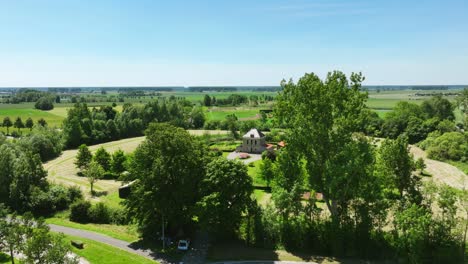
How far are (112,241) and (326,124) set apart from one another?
67.2ft

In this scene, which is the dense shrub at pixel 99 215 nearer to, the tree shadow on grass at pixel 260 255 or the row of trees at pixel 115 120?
the tree shadow on grass at pixel 260 255

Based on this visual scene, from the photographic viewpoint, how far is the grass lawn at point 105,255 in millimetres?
26094

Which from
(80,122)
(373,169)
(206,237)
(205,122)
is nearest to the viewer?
(373,169)

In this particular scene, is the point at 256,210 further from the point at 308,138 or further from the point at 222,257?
the point at 308,138

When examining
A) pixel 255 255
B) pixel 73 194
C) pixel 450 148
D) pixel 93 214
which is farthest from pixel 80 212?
pixel 450 148

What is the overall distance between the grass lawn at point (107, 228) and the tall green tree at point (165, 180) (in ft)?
6.38

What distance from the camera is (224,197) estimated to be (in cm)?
2742

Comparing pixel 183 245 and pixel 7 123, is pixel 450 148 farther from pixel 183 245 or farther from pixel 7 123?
pixel 7 123

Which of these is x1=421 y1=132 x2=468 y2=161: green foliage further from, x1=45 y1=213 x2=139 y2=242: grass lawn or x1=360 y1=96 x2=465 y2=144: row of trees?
x1=45 y1=213 x2=139 y2=242: grass lawn

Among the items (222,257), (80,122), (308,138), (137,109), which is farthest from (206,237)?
(137,109)

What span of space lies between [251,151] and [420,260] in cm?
5658

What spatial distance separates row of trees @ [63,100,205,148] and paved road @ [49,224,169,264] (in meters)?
54.8

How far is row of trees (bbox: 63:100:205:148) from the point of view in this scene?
84025 millimetres

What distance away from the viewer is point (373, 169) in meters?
26.4
